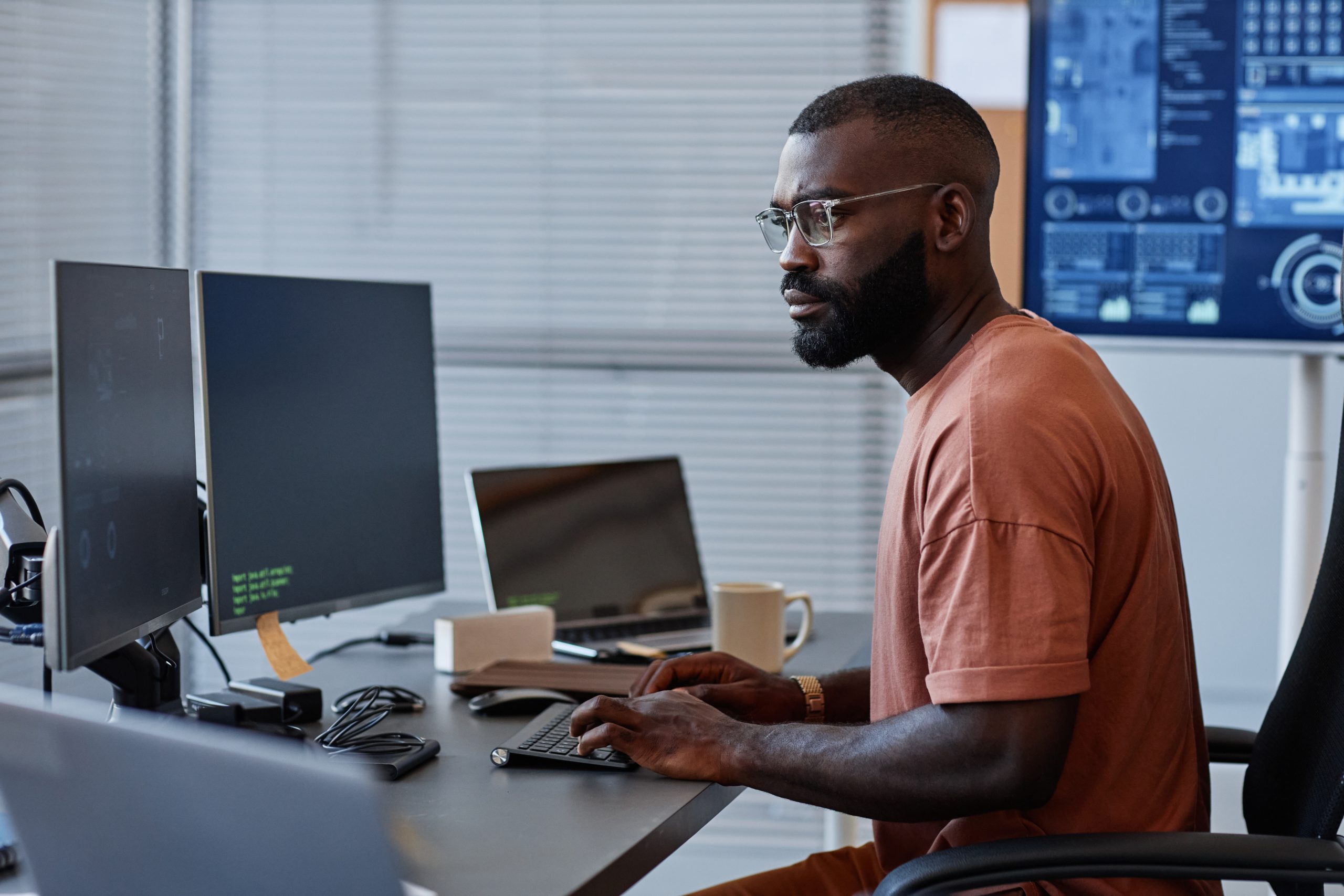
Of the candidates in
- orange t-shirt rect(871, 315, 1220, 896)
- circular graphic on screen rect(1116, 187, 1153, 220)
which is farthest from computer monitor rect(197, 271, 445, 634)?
circular graphic on screen rect(1116, 187, 1153, 220)

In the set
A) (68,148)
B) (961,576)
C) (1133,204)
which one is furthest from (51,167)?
(961,576)

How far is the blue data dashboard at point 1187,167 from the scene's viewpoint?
2383 mm

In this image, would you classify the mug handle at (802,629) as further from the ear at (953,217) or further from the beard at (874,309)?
the ear at (953,217)

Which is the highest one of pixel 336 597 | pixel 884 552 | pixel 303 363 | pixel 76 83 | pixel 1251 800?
pixel 76 83

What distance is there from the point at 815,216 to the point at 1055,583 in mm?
521

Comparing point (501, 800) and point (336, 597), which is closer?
point (501, 800)

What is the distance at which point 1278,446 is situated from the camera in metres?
2.75

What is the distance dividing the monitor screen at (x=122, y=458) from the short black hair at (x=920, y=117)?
75 cm

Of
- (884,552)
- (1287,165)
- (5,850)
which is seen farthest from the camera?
(1287,165)

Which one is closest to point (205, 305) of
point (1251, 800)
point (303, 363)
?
point (303, 363)

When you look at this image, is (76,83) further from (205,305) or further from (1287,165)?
(1287,165)

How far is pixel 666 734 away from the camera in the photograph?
1.33 m

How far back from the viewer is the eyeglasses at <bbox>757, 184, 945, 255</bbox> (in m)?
1.40

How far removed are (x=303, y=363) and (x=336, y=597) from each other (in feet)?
1.00
